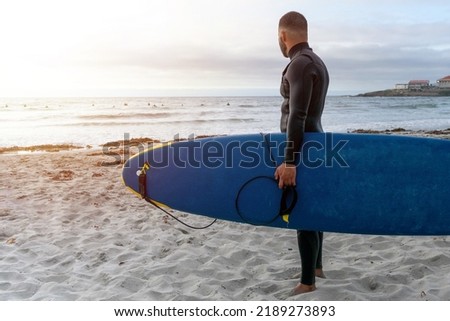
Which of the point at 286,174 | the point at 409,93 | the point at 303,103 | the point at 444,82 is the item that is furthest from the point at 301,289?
the point at 444,82

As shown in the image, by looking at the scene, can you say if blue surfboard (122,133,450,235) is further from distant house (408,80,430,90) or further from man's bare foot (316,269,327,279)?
distant house (408,80,430,90)

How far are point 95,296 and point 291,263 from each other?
1.66 meters

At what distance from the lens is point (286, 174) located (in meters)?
3.09

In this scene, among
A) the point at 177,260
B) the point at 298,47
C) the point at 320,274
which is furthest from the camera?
the point at 177,260

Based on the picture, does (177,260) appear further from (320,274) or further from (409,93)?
(409,93)

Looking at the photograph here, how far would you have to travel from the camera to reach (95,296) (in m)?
3.28

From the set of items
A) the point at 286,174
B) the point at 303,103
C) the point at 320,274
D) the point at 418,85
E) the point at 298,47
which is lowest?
the point at 320,274

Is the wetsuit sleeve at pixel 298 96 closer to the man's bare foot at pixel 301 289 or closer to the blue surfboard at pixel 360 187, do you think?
the blue surfboard at pixel 360 187

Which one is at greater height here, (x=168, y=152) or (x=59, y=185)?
(x=168, y=152)

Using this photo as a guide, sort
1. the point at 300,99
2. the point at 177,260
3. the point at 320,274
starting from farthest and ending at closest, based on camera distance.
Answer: the point at 177,260 → the point at 320,274 → the point at 300,99

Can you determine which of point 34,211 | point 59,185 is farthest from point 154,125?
point 34,211

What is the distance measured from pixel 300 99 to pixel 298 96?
0.02 meters

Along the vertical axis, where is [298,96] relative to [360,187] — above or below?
above
